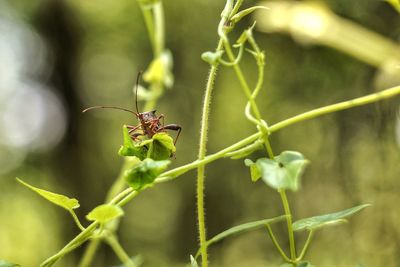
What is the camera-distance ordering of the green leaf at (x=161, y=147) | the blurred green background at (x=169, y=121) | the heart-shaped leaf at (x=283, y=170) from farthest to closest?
the blurred green background at (x=169, y=121) → the green leaf at (x=161, y=147) → the heart-shaped leaf at (x=283, y=170)

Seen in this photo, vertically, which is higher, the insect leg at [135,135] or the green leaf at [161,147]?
the green leaf at [161,147]

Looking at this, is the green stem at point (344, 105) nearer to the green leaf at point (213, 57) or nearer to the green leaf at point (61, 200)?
the green leaf at point (213, 57)

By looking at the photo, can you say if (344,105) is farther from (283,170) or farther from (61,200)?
(61,200)

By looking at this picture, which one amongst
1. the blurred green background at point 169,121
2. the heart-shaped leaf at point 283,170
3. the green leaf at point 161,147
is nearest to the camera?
the heart-shaped leaf at point 283,170

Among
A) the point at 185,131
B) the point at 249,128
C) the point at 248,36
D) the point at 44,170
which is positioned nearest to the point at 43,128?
the point at 44,170

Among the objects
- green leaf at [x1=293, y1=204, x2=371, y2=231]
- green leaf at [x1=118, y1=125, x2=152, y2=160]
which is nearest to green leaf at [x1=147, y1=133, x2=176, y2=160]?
green leaf at [x1=118, y1=125, x2=152, y2=160]

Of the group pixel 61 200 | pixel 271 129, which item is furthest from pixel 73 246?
pixel 271 129

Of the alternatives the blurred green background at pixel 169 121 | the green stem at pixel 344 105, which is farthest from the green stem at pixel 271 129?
the blurred green background at pixel 169 121

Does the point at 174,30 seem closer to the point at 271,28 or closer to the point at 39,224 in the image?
the point at 39,224
